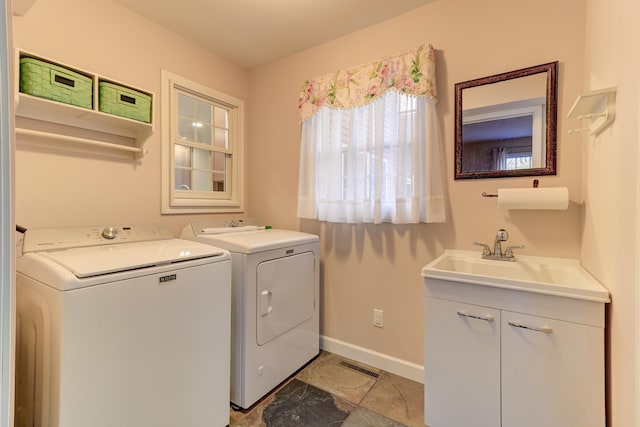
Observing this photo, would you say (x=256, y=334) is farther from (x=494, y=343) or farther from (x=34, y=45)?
(x=34, y=45)

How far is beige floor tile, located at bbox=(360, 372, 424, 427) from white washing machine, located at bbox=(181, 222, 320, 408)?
1.86 ft

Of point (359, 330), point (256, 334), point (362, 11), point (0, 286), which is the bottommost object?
point (359, 330)

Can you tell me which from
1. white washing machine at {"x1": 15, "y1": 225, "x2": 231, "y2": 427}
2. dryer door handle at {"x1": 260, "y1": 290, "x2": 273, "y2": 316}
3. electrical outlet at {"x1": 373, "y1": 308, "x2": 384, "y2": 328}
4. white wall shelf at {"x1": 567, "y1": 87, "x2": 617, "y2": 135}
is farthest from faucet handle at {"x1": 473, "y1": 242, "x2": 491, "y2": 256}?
white washing machine at {"x1": 15, "y1": 225, "x2": 231, "y2": 427}

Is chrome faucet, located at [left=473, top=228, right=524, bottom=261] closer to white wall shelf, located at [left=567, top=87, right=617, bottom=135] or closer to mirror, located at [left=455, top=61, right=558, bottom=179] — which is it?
mirror, located at [left=455, top=61, right=558, bottom=179]

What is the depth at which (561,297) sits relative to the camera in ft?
3.99

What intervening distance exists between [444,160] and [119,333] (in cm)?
196

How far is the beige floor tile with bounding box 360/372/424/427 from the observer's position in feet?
5.58

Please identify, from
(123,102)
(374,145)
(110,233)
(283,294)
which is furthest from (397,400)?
(123,102)

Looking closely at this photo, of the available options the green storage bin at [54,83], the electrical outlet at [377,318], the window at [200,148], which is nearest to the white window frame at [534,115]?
the electrical outlet at [377,318]

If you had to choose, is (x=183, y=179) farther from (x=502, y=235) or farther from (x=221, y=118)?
(x=502, y=235)

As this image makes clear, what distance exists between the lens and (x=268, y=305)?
1.86 metres

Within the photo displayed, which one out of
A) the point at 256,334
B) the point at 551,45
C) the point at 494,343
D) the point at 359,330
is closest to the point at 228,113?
the point at 256,334

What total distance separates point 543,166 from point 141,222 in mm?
2574

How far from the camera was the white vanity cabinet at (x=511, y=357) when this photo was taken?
1.18 meters
